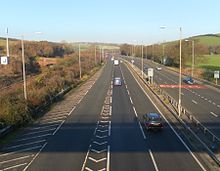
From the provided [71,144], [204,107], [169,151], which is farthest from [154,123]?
[204,107]

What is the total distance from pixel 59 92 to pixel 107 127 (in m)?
24.6

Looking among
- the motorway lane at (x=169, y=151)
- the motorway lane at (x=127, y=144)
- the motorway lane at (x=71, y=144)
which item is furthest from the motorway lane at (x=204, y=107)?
the motorway lane at (x=71, y=144)

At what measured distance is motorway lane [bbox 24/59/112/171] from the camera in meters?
22.5

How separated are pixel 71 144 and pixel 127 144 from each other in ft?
12.4

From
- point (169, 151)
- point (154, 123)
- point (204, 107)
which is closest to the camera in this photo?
point (169, 151)

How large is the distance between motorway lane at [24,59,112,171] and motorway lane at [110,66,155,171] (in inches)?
71.9

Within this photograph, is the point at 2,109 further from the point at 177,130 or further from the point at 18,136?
the point at 177,130

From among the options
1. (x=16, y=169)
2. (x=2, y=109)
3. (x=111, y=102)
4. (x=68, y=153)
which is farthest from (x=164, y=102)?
(x=16, y=169)

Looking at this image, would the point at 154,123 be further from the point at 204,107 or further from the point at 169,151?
the point at 204,107

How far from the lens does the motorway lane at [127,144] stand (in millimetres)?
22375

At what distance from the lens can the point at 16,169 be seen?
21.7 m

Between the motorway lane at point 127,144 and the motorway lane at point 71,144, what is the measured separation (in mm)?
1825

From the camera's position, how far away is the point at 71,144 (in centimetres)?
2773

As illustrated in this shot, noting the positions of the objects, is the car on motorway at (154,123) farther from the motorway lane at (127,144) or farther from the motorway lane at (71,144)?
the motorway lane at (71,144)
